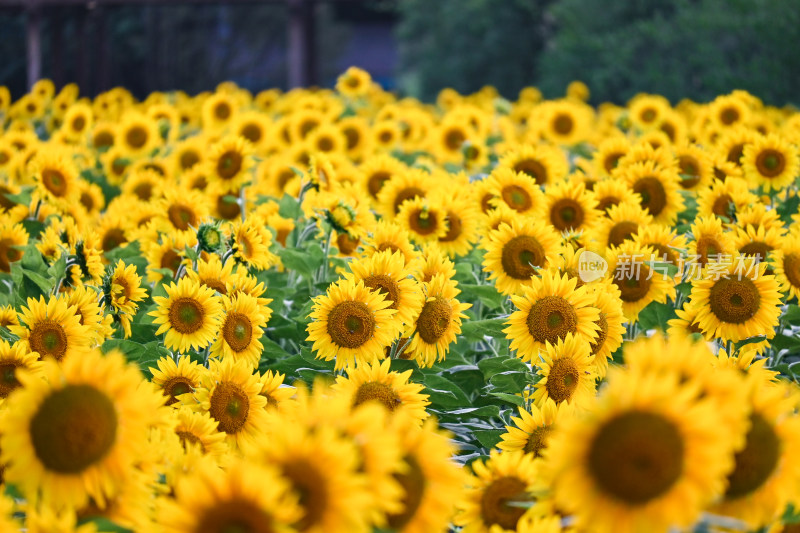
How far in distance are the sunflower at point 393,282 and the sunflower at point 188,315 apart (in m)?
0.43

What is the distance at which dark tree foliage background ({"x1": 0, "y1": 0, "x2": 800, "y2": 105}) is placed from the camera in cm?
980

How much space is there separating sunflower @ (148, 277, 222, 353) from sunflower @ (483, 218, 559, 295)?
0.96 meters

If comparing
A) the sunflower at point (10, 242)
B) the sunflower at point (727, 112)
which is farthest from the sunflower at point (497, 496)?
the sunflower at point (727, 112)

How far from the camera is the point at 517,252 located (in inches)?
115

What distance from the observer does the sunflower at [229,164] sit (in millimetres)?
4020

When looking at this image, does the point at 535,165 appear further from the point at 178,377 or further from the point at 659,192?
the point at 178,377

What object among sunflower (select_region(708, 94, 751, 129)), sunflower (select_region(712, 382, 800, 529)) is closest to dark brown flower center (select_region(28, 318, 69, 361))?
sunflower (select_region(712, 382, 800, 529))

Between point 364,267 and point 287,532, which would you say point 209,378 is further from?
point 287,532

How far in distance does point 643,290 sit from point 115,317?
1757 mm

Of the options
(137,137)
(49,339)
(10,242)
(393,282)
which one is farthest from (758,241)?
(137,137)

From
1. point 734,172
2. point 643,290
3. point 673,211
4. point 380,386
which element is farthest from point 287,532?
point 734,172

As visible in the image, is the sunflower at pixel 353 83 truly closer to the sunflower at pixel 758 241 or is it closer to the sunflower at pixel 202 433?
the sunflower at pixel 758 241

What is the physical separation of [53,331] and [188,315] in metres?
0.39

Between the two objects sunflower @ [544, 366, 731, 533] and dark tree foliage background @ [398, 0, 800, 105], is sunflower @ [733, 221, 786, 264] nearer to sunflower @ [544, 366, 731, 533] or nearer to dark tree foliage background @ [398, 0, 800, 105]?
sunflower @ [544, 366, 731, 533]
